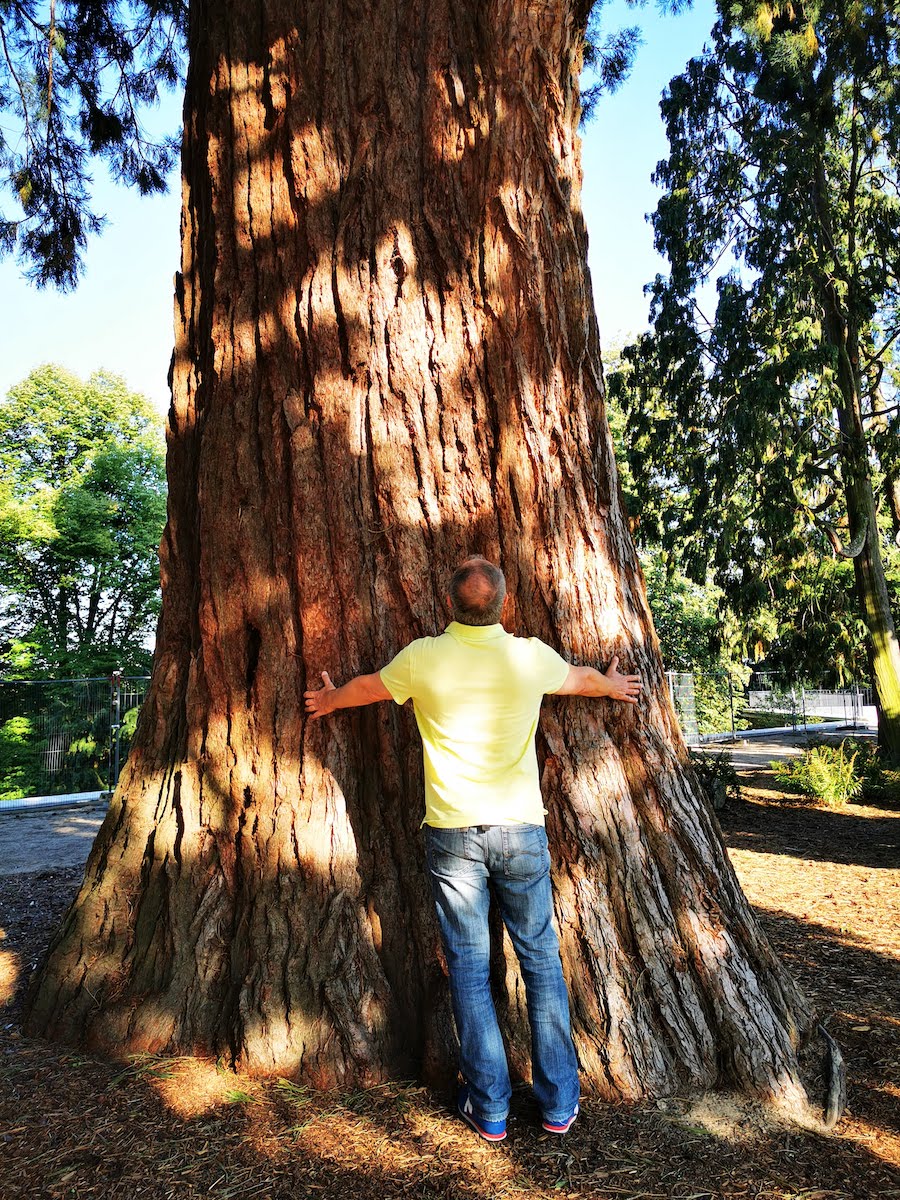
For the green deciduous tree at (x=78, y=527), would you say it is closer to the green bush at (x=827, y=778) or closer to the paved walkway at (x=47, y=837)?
the paved walkway at (x=47, y=837)

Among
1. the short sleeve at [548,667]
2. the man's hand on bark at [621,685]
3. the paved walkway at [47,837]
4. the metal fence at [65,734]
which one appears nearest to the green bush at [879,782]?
the paved walkway at [47,837]

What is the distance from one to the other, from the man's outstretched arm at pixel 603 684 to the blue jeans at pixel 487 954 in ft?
1.93

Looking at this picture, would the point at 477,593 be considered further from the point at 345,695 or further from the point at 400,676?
the point at 345,695

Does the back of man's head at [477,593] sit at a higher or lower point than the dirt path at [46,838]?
higher

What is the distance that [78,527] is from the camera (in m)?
26.5

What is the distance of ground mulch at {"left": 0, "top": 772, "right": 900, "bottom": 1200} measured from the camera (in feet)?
8.63

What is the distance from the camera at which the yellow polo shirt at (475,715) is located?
9.95 feet

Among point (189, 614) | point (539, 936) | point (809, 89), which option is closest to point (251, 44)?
point (189, 614)

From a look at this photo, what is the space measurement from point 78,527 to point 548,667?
26.4 metres

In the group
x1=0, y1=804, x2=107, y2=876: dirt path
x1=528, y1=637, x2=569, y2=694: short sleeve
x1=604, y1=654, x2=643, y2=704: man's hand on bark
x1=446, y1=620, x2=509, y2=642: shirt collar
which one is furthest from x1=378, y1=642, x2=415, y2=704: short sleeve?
x1=0, y1=804, x2=107, y2=876: dirt path

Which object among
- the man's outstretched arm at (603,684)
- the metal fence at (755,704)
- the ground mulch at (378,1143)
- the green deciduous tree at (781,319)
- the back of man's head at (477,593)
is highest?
the green deciduous tree at (781,319)

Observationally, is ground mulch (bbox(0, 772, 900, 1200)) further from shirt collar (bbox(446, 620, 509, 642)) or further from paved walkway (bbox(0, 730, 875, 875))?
paved walkway (bbox(0, 730, 875, 875))

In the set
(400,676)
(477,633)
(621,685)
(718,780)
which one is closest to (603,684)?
(621,685)

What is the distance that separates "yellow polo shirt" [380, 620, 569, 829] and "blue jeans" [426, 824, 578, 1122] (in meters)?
0.11
